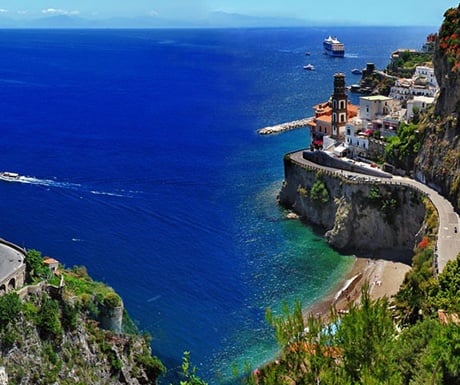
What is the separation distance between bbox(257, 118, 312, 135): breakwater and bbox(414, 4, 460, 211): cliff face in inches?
1835

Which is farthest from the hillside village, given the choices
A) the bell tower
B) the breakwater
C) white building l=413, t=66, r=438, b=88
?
the breakwater

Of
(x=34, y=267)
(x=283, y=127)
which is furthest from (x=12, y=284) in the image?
(x=283, y=127)

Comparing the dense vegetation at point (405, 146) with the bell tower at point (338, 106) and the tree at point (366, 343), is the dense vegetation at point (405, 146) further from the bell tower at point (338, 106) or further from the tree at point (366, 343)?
the tree at point (366, 343)

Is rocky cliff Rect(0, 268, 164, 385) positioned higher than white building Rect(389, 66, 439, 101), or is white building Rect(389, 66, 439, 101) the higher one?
white building Rect(389, 66, 439, 101)

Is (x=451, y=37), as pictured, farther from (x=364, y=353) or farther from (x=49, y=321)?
(x=49, y=321)

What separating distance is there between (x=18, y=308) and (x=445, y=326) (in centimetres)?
2135

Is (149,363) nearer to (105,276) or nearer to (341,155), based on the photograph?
(105,276)

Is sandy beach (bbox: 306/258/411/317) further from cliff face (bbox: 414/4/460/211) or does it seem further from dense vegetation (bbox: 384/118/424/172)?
dense vegetation (bbox: 384/118/424/172)

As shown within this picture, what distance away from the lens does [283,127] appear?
10969 centimetres

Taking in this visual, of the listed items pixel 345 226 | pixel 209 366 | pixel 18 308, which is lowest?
pixel 209 366

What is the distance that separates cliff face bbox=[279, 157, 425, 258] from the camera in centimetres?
5822

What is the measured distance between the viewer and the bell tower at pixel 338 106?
7212 centimetres

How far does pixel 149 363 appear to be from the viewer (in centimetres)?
4031

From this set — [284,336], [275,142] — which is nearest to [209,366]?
[284,336]
